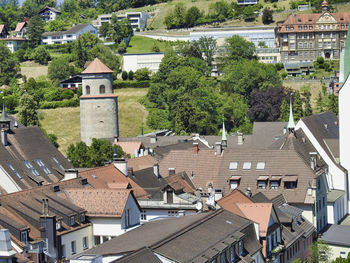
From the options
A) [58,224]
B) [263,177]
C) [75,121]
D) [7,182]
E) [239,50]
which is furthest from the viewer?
[239,50]

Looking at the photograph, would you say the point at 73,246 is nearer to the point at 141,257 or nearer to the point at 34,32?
the point at 141,257

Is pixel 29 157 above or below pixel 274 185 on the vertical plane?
above

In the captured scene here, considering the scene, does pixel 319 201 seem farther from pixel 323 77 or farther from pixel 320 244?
pixel 323 77

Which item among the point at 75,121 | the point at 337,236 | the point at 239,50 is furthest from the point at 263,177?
the point at 239,50

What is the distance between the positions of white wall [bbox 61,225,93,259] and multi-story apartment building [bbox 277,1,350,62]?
11625 cm

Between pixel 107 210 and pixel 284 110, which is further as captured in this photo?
pixel 284 110

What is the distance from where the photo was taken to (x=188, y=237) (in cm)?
3603

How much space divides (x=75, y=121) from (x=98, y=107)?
64.4 ft

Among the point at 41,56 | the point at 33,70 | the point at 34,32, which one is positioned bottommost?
the point at 33,70

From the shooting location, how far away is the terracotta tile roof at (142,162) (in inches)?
2648

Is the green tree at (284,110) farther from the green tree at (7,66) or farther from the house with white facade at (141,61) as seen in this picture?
the green tree at (7,66)

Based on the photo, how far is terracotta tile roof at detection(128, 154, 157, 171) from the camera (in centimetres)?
6725

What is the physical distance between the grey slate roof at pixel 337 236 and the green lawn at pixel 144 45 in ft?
338

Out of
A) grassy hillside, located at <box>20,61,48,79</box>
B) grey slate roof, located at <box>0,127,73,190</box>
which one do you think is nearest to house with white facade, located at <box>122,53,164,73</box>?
grassy hillside, located at <box>20,61,48,79</box>
